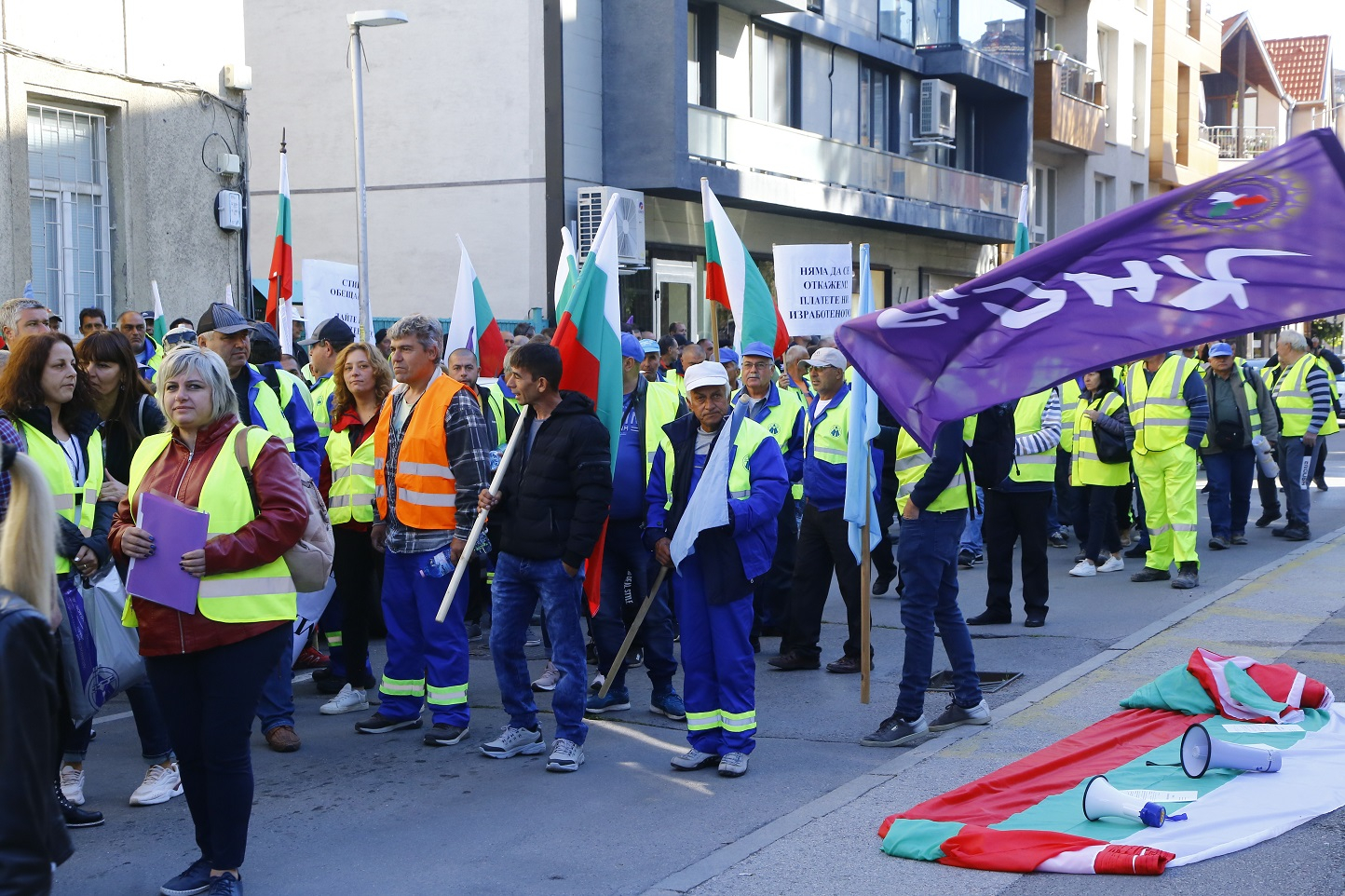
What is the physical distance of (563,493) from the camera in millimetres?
6766

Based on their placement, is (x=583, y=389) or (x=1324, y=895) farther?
(x=583, y=389)

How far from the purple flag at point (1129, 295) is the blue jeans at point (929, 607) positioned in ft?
5.42

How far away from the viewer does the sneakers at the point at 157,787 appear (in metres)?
6.25

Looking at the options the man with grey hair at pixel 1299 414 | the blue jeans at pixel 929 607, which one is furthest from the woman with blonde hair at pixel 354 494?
the man with grey hair at pixel 1299 414

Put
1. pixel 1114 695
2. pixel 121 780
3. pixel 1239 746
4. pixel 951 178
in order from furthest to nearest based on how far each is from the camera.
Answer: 1. pixel 951 178
2. pixel 1114 695
3. pixel 121 780
4. pixel 1239 746

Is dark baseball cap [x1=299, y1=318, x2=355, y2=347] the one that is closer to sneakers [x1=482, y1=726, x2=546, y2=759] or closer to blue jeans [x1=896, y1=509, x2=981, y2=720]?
sneakers [x1=482, y1=726, x2=546, y2=759]

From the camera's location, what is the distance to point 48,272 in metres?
13.7

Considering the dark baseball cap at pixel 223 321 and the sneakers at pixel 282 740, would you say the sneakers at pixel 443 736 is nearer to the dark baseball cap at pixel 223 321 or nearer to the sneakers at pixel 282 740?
the sneakers at pixel 282 740

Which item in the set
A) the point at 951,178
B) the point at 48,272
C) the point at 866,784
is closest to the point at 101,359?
the point at 866,784

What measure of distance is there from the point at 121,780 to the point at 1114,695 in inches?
200

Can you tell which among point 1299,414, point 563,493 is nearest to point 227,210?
point 563,493

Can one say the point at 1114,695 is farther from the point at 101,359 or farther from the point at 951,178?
the point at 951,178

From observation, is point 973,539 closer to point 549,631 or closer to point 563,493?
point 549,631

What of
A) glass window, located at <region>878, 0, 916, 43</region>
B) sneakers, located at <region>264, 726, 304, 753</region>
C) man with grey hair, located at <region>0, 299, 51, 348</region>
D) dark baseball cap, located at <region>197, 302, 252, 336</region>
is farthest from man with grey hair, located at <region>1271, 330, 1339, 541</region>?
glass window, located at <region>878, 0, 916, 43</region>
